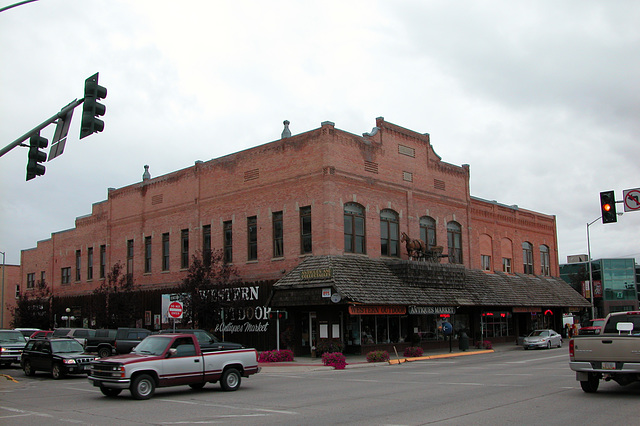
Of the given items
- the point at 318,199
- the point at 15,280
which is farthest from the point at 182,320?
the point at 15,280

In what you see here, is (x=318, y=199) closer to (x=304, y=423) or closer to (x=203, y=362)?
(x=203, y=362)

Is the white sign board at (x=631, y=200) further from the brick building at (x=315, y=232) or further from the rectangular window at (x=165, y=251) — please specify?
the rectangular window at (x=165, y=251)

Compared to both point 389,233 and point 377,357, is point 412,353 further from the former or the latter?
point 389,233

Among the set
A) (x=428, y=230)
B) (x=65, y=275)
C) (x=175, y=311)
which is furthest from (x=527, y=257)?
(x=65, y=275)

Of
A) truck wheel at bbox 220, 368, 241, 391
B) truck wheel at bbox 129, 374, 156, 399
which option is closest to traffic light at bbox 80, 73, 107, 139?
truck wheel at bbox 129, 374, 156, 399

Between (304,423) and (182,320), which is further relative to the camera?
(182,320)

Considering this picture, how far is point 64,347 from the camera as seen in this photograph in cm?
2389

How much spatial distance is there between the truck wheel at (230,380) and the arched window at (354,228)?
17.0 metres

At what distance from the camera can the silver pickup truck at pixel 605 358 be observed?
14.4m

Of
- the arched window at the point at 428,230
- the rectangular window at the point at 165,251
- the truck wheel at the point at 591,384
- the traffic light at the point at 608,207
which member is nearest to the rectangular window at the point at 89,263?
the rectangular window at the point at 165,251

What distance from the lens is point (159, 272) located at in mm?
44312

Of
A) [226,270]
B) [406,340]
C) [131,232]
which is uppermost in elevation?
[131,232]

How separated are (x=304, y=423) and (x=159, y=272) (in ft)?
111

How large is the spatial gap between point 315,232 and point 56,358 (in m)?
15.1
